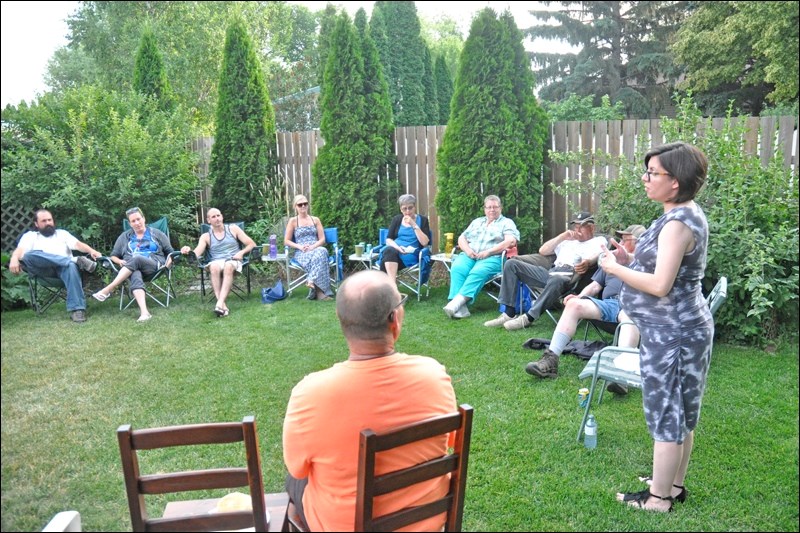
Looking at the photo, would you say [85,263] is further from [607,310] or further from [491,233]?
[607,310]

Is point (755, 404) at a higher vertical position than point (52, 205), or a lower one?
lower

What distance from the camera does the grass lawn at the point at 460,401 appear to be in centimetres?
182

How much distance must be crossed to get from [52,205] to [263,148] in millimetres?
4652

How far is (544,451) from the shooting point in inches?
107

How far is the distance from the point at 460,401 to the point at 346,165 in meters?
3.69

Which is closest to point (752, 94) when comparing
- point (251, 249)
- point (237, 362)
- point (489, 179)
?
point (237, 362)

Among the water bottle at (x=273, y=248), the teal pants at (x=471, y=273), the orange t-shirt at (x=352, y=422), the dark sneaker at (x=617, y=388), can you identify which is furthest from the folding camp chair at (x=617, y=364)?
the water bottle at (x=273, y=248)

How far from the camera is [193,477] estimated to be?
143cm

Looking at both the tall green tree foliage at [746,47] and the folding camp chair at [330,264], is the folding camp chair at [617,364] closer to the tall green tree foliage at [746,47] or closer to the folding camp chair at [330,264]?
the tall green tree foliage at [746,47]

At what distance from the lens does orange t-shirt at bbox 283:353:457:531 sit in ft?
4.68

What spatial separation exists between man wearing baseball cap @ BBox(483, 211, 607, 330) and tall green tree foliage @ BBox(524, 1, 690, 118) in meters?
2.50

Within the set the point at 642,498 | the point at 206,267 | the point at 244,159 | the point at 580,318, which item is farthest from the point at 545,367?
the point at 244,159

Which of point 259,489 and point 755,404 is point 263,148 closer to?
point 755,404

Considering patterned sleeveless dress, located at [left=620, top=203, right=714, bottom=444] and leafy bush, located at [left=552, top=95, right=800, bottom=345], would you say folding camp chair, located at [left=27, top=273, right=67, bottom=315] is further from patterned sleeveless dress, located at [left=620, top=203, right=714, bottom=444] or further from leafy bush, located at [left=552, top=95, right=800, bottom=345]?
leafy bush, located at [left=552, top=95, right=800, bottom=345]
